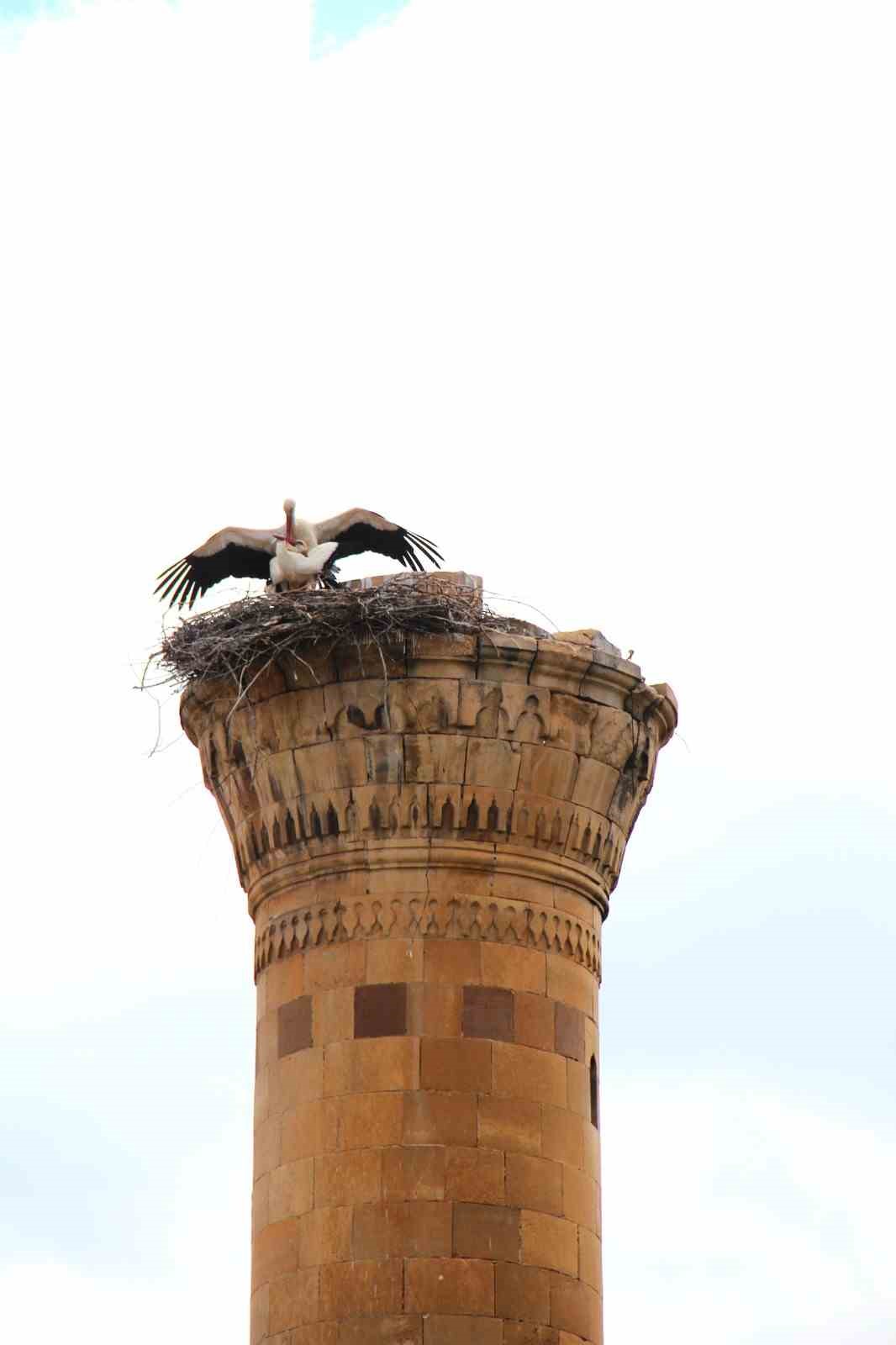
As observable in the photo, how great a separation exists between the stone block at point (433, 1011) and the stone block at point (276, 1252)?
1.78m

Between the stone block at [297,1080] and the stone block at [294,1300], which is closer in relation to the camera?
the stone block at [294,1300]

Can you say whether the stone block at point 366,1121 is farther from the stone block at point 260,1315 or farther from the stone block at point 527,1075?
the stone block at point 260,1315

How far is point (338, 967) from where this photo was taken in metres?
23.2

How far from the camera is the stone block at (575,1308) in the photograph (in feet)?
73.3

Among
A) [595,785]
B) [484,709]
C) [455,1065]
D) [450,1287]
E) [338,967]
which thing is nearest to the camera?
[450,1287]

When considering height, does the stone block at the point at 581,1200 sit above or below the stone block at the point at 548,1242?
above

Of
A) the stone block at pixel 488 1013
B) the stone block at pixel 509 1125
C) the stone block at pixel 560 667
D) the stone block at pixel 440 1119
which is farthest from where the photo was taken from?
the stone block at pixel 560 667

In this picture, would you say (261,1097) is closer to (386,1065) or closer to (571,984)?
(386,1065)

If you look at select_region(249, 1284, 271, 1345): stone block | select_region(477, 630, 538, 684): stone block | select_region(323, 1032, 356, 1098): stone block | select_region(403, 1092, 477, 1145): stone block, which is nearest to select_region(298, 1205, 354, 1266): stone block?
select_region(249, 1284, 271, 1345): stone block

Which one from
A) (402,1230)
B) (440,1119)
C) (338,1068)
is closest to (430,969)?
(338,1068)

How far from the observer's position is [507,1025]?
2295 cm

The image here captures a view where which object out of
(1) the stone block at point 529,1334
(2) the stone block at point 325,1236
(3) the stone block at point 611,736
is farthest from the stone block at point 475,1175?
(3) the stone block at point 611,736

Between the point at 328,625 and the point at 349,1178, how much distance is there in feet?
14.3

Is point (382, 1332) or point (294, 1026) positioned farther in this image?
point (294, 1026)
